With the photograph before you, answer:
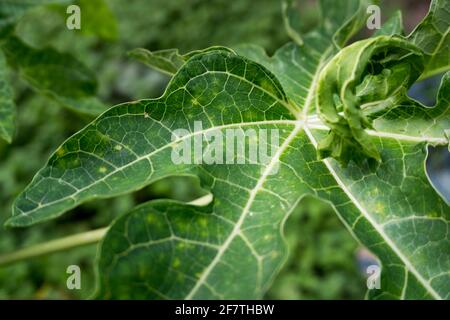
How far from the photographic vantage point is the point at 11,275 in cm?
242

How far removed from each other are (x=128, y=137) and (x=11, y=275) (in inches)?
73.0

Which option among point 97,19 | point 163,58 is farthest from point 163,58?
point 97,19

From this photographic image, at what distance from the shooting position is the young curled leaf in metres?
0.78

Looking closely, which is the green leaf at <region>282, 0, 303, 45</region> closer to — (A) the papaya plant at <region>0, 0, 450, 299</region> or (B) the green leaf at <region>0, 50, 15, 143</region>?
(A) the papaya plant at <region>0, 0, 450, 299</region>

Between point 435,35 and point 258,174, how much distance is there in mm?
402

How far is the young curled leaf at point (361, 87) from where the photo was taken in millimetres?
777

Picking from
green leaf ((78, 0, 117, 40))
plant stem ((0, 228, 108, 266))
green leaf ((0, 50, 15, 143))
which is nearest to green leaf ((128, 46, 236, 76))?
green leaf ((0, 50, 15, 143))

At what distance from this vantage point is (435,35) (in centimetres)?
97

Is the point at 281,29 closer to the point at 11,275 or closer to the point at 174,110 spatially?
the point at 11,275

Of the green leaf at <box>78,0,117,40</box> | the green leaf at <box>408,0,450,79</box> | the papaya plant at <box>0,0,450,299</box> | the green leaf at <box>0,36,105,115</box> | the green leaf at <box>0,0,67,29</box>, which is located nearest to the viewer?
the papaya plant at <box>0,0,450,299</box>

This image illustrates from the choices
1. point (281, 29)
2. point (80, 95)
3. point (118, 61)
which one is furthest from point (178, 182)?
point (80, 95)

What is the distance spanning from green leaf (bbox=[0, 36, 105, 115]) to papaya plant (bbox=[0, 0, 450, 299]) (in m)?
0.44

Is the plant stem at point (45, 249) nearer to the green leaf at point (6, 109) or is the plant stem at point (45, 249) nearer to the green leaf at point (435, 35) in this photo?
the green leaf at point (6, 109)

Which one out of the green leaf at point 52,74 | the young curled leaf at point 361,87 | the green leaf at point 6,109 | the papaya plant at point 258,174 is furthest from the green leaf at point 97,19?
the young curled leaf at point 361,87
